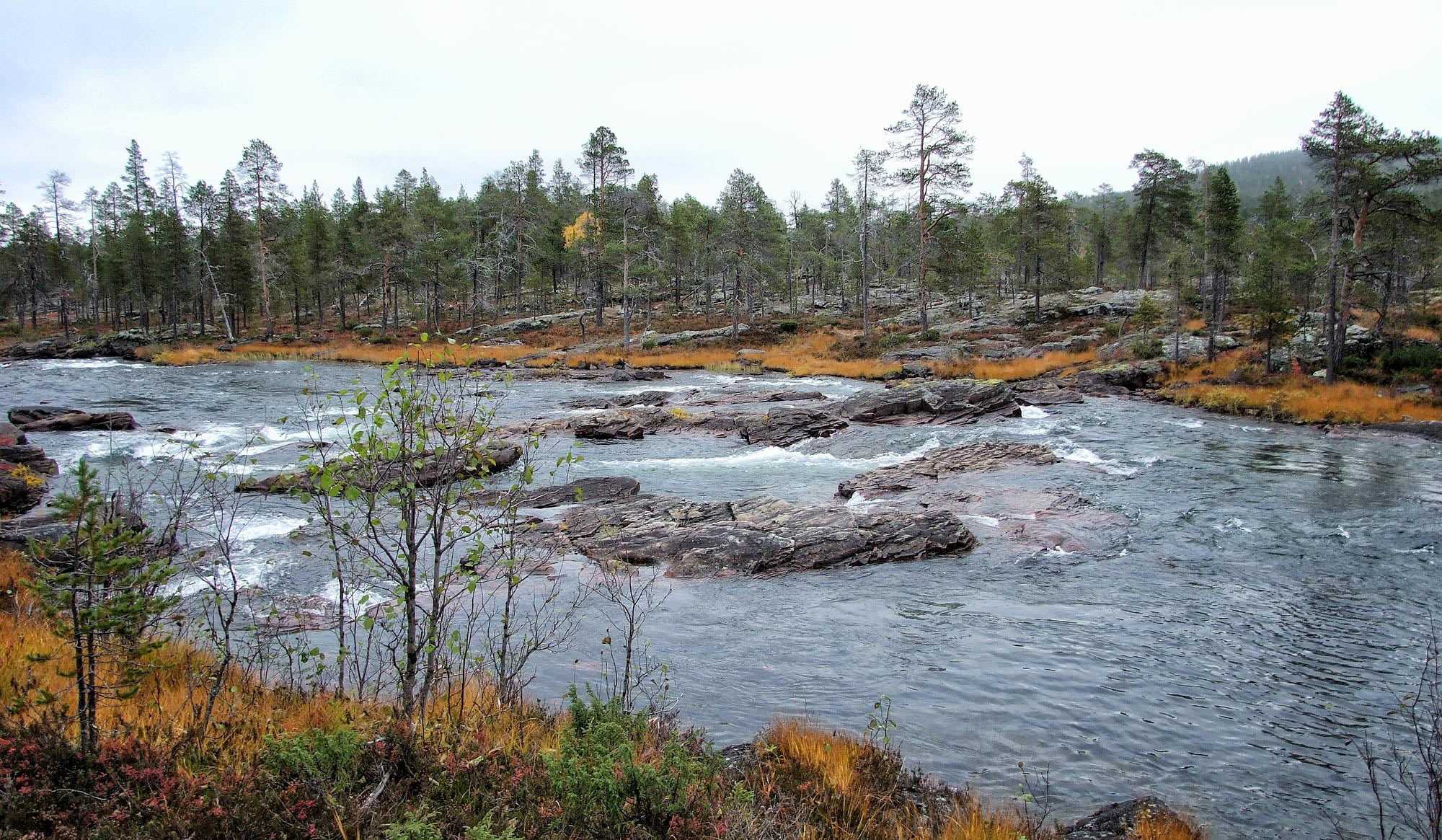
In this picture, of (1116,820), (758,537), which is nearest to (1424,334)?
(758,537)

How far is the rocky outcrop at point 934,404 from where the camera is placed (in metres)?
25.4

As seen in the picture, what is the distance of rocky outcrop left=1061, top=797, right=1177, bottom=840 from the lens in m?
5.25

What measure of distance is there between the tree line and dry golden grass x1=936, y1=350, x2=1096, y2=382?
7.01 metres

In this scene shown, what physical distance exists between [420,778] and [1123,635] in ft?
28.2

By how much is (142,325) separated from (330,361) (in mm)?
41084

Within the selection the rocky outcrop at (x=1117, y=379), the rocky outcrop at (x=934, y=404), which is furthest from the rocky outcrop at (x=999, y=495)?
the rocky outcrop at (x=1117, y=379)

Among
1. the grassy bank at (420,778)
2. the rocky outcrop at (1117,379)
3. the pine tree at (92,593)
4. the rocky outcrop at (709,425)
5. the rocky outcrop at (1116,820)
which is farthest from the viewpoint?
the rocky outcrop at (1117,379)

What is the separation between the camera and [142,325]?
238 feet

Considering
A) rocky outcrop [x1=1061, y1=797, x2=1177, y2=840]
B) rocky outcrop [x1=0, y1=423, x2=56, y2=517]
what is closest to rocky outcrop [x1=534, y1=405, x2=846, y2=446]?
rocky outcrop [x1=0, y1=423, x2=56, y2=517]

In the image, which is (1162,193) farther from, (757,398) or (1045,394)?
(757,398)

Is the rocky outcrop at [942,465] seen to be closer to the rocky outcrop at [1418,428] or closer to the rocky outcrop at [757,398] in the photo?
the rocky outcrop at [757,398]

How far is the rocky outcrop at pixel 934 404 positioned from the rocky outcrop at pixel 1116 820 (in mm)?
19733

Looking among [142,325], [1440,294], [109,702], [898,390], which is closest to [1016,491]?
[898,390]

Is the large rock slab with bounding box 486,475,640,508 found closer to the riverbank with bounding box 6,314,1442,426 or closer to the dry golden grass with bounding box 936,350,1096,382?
the riverbank with bounding box 6,314,1442,426
